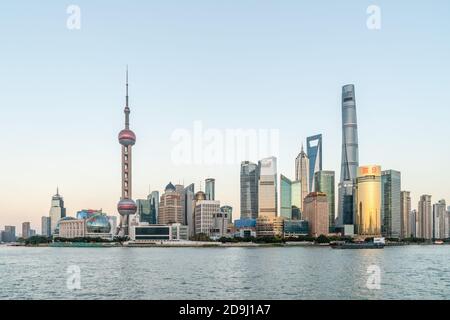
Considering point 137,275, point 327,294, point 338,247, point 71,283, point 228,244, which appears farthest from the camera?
point 228,244

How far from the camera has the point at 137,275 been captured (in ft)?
179

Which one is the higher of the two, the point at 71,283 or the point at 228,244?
the point at 71,283

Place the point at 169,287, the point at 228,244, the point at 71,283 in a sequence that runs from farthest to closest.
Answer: the point at 228,244 < the point at 71,283 < the point at 169,287

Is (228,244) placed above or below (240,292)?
below

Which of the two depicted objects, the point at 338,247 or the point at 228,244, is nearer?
the point at 338,247

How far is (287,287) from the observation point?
43.0 m
